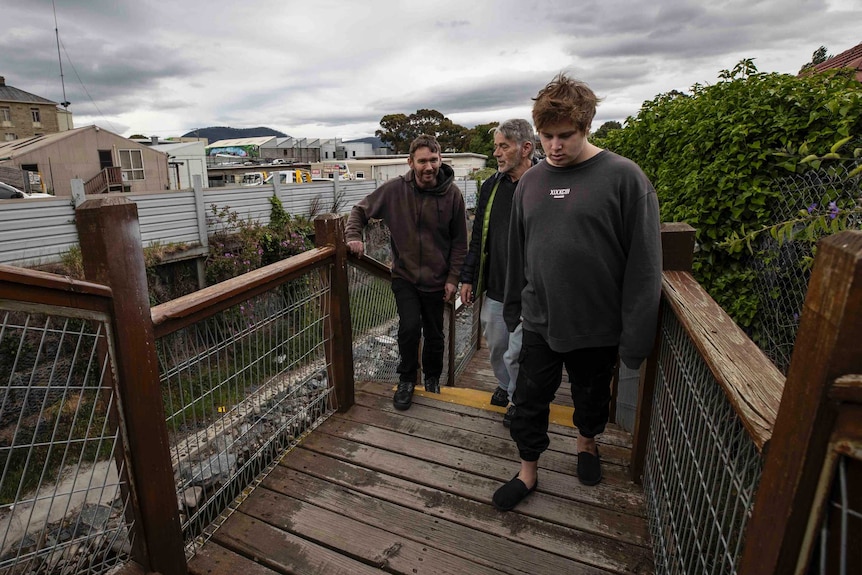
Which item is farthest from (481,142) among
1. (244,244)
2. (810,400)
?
(810,400)

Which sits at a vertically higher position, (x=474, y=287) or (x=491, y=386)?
(x=474, y=287)

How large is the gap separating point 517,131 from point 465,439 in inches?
66.3

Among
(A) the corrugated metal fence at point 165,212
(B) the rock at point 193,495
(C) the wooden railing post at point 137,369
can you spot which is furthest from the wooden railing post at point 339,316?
(A) the corrugated metal fence at point 165,212

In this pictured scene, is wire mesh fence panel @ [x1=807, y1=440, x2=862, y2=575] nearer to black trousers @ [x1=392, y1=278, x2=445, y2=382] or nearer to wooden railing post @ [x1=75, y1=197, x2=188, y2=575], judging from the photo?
wooden railing post @ [x1=75, y1=197, x2=188, y2=575]

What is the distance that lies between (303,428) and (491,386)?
2.64 m

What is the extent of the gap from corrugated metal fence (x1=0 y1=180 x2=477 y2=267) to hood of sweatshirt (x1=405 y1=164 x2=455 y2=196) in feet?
11.5

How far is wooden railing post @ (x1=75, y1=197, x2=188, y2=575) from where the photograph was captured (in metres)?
1.33

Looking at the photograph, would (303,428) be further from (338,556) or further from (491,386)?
(491,386)

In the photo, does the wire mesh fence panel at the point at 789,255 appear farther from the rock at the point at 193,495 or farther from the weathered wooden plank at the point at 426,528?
the rock at the point at 193,495

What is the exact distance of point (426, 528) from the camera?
196 centimetres

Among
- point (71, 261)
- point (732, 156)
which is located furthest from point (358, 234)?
point (71, 261)

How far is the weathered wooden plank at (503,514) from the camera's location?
1.85 meters

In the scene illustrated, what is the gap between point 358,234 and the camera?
3.01 m

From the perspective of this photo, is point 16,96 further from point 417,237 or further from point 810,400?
point 810,400
